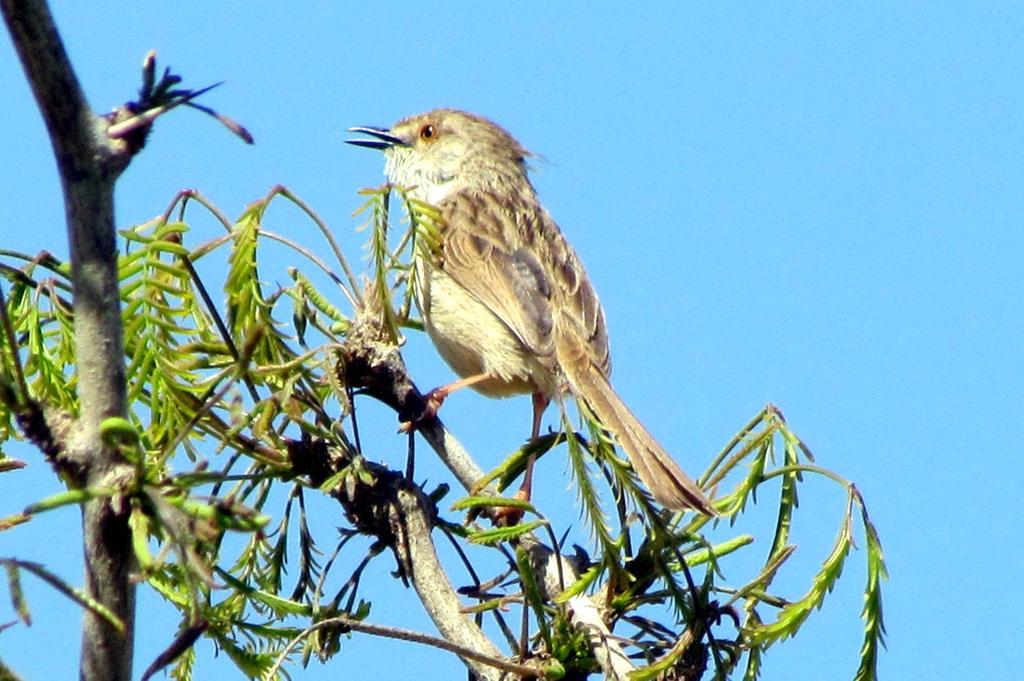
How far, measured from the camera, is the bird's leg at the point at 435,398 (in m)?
3.38

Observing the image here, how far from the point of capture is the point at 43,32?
1553 millimetres

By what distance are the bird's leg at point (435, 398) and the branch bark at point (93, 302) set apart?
1.49 metres

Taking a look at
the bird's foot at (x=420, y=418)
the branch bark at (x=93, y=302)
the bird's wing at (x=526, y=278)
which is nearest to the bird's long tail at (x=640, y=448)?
the bird's wing at (x=526, y=278)

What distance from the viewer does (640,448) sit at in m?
4.73

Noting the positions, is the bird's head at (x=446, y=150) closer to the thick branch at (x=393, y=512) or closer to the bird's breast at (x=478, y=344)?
the bird's breast at (x=478, y=344)

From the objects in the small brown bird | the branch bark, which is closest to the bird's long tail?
the small brown bird

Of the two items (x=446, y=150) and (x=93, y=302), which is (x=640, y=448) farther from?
(x=446, y=150)

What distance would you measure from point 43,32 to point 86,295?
13.0 inches

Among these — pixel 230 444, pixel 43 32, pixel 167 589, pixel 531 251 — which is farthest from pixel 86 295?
pixel 531 251

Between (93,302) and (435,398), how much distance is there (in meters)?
3.10

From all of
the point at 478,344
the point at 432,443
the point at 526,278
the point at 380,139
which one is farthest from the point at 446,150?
the point at 432,443

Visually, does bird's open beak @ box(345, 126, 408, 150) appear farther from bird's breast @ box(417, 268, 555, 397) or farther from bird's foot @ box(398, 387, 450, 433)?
bird's foot @ box(398, 387, 450, 433)

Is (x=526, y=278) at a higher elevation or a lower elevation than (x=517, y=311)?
higher

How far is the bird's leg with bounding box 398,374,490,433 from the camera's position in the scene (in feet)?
11.1
